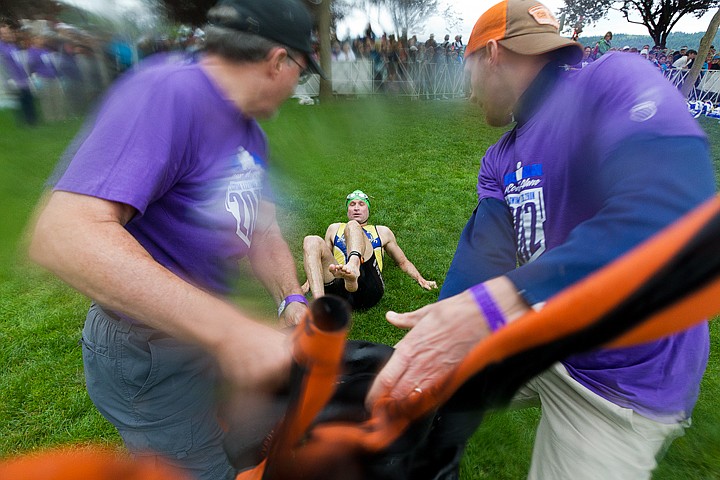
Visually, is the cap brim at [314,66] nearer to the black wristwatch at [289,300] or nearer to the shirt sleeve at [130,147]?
the shirt sleeve at [130,147]

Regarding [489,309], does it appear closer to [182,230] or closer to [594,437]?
[182,230]

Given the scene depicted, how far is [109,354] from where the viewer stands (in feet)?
4.15

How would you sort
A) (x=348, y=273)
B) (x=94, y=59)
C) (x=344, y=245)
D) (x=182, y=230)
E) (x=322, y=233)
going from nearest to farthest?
(x=94, y=59)
(x=182, y=230)
(x=348, y=273)
(x=344, y=245)
(x=322, y=233)

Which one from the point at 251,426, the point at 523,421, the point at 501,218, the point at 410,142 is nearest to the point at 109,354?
the point at 251,426

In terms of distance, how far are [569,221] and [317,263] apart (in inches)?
106

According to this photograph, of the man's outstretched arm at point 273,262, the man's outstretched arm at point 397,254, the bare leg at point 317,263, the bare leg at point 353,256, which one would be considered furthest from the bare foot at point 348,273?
the man's outstretched arm at point 273,262

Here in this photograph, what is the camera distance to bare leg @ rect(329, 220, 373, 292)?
343 cm

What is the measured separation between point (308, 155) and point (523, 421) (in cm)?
215

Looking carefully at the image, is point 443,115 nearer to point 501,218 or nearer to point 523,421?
point 501,218

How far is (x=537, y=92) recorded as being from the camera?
119 centimetres

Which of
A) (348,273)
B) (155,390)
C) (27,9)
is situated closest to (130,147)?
(27,9)

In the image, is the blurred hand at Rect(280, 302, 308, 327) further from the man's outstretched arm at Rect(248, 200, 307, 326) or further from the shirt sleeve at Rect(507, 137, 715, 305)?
the shirt sleeve at Rect(507, 137, 715, 305)

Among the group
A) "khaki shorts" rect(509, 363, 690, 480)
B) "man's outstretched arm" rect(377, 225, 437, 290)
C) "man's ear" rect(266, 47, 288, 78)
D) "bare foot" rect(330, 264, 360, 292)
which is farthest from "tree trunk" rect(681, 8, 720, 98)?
"man's outstretched arm" rect(377, 225, 437, 290)

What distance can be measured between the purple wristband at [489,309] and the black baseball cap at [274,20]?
549mm
